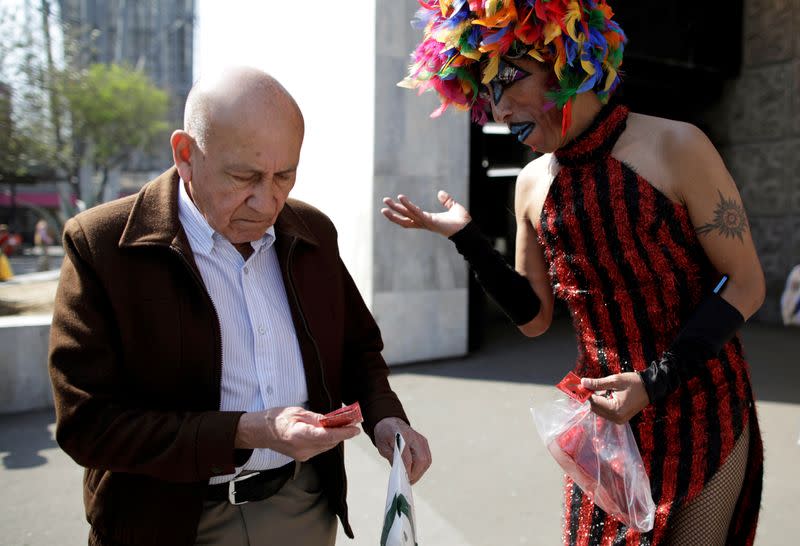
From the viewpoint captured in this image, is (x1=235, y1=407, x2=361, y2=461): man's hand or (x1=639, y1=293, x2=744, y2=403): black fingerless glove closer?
(x1=235, y1=407, x2=361, y2=461): man's hand

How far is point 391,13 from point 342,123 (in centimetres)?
119

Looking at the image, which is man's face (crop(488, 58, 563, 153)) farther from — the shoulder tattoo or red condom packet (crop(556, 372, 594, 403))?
red condom packet (crop(556, 372, 594, 403))

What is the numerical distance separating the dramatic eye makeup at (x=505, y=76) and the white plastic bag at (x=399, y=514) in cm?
105

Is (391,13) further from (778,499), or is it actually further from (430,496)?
(778,499)

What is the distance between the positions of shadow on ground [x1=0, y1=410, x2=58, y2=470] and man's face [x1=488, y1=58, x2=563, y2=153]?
387cm

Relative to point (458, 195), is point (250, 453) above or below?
below

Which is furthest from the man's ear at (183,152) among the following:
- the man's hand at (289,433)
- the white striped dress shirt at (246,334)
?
the man's hand at (289,433)

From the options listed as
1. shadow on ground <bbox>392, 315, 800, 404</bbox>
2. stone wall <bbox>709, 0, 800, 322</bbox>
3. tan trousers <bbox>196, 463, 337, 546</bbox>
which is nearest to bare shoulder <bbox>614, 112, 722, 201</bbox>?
tan trousers <bbox>196, 463, 337, 546</bbox>

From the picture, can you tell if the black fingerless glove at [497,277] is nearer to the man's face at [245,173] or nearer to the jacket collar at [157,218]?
the man's face at [245,173]

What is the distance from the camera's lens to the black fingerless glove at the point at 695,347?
1638 mm

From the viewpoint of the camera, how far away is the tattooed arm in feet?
5.61

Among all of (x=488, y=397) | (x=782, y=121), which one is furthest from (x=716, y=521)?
(x=782, y=121)

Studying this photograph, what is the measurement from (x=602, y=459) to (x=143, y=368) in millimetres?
1211

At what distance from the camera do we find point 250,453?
1446mm
